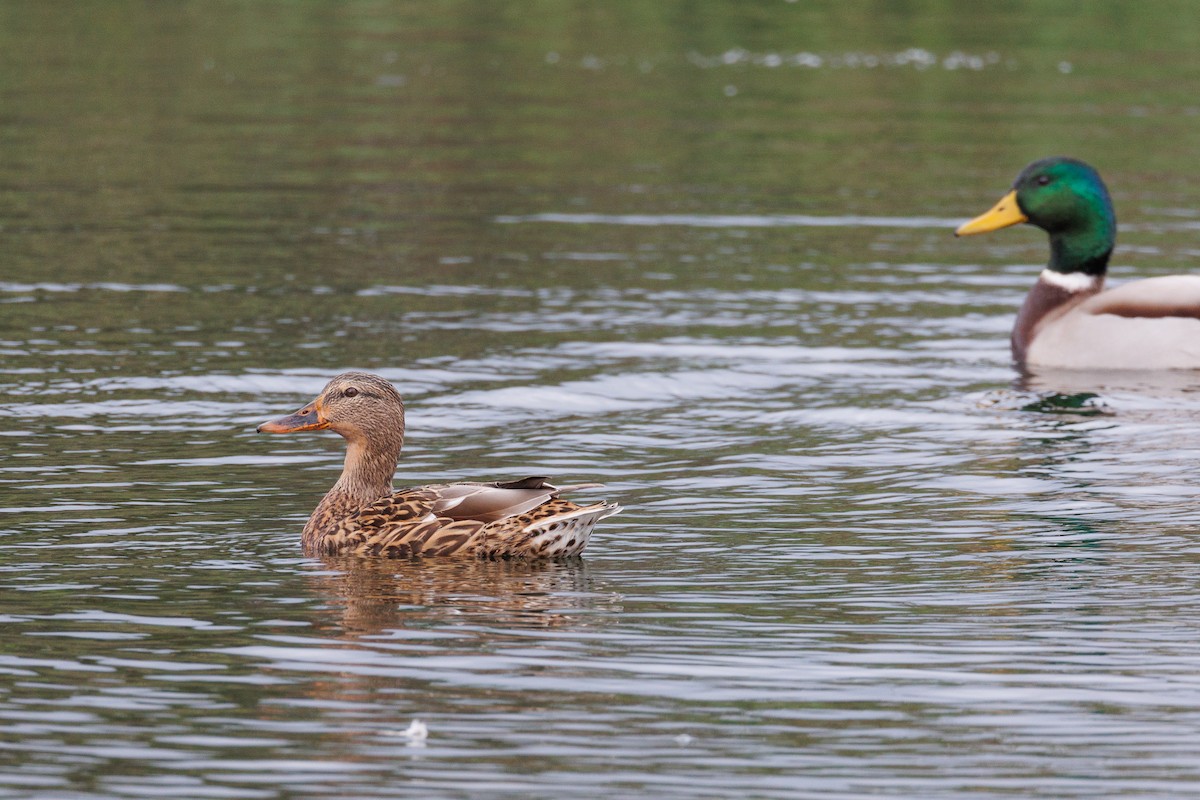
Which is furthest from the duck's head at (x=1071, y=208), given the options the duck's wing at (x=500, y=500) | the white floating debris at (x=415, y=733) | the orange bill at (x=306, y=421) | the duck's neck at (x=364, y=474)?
the white floating debris at (x=415, y=733)

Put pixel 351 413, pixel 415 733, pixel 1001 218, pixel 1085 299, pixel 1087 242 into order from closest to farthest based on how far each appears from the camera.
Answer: pixel 415 733 < pixel 351 413 < pixel 1085 299 < pixel 1087 242 < pixel 1001 218

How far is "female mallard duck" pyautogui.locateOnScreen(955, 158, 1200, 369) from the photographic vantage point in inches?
603

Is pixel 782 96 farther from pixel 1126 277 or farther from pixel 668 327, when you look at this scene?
pixel 668 327

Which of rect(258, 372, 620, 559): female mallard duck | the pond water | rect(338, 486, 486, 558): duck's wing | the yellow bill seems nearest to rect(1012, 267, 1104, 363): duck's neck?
the pond water

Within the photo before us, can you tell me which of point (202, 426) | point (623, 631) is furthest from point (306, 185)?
point (623, 631)

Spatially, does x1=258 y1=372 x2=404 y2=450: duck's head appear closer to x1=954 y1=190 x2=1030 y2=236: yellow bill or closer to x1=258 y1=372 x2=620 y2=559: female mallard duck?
x1=258 y1=372 x2=620 y2=559: female mallard duck

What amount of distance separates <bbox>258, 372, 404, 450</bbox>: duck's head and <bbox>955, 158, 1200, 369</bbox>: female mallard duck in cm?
663

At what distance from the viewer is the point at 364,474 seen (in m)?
10.1

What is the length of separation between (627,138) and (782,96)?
18.4 ft

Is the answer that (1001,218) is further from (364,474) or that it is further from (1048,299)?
(364,474)

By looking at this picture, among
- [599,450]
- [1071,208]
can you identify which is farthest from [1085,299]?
[599,450]

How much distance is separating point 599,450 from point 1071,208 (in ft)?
19.7

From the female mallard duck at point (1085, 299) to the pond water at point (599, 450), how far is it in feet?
1.08

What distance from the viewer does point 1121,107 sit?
94.8ft
